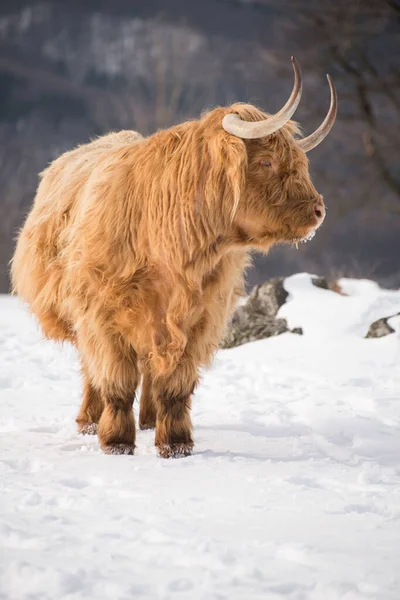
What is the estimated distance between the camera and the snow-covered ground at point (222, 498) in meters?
2.38

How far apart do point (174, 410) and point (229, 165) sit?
124 centimetres

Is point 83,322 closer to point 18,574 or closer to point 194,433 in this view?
point 194,433

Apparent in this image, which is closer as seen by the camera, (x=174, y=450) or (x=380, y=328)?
(x=174, y=450)

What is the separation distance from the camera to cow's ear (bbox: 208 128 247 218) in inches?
153

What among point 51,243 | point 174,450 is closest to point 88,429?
point 174,450

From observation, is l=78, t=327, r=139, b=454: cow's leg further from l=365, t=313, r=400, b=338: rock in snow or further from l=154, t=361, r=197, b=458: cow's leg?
l=365, t=313, r=400, b=338: rock in snow

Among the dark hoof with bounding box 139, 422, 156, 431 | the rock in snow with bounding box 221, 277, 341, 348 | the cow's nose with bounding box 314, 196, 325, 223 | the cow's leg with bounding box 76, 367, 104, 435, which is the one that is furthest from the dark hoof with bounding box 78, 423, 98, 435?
the rock in snow with bounding box 221, 277, 341, 348

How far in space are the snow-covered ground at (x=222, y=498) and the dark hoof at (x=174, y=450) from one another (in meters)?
0.05

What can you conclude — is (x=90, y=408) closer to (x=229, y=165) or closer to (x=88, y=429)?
(x=88, y=429)

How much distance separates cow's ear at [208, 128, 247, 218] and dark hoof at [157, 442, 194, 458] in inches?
45.1

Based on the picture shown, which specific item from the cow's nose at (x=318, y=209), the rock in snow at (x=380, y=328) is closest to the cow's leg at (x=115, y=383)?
the cow's nose at (x=318, y=209)

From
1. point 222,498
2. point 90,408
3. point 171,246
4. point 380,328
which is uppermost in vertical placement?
point 171,246

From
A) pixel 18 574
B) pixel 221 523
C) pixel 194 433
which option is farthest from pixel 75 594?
pixel 194 433

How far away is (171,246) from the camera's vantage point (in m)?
3.98
